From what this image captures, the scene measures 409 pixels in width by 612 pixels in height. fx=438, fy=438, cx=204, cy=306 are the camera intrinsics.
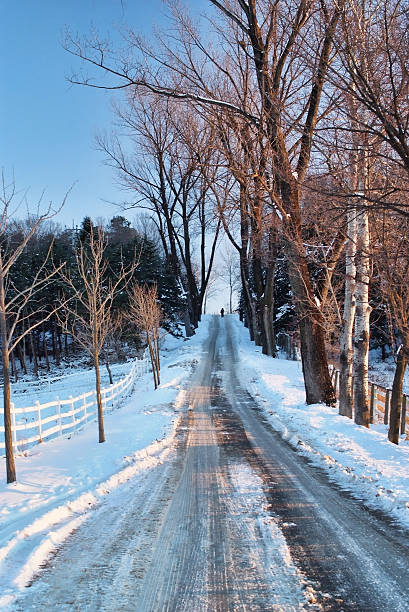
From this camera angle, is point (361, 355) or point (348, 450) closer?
point (348, 450)

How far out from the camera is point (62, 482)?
6.54 meters

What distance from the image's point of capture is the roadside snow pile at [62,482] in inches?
165

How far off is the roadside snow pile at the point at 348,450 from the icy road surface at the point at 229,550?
0.33 metres

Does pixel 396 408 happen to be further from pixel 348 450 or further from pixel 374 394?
pixel 374 394

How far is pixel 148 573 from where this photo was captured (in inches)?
148

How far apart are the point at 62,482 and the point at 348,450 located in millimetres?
4808

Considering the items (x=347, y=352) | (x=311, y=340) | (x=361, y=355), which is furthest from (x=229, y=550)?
(x=311, y=340)

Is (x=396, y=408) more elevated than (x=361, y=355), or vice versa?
(x=361, y=355)

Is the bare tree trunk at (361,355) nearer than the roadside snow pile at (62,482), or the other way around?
the roadside snow pile at (62,482)

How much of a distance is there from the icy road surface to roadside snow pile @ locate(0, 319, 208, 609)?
7.8 inches

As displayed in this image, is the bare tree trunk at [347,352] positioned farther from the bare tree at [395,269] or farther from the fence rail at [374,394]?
the bare tree at [395,269]

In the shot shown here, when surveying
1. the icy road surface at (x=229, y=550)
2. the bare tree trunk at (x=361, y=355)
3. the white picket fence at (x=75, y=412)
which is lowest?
the white picket fence at (x=75, y=412)

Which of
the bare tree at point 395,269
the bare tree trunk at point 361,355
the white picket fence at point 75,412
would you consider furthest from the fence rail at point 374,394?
the white picket fence at point 75,412

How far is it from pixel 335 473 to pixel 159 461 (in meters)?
3.02
